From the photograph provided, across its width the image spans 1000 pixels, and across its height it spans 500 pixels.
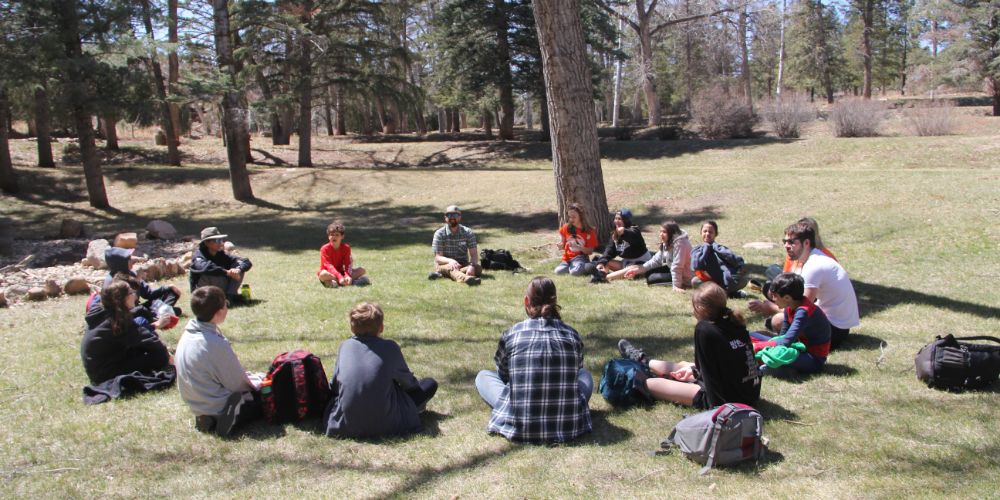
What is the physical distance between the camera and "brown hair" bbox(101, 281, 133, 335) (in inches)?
201

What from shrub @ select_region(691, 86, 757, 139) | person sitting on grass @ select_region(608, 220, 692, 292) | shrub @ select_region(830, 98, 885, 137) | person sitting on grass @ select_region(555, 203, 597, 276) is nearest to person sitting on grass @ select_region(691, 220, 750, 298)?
person sitting on grass @ select_region(608, 220, 692, 292)

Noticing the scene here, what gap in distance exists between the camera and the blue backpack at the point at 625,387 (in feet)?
16.2

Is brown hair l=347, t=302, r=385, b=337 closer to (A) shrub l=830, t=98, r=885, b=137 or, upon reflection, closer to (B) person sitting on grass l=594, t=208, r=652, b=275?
(B) person sitting on grass l=594, t=208, r=652, b=275

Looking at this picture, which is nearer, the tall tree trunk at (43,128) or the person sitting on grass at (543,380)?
the person sitting on grass at (543,380)

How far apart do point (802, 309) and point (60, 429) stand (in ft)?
18.7

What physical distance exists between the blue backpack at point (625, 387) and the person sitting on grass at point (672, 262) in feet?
12.4

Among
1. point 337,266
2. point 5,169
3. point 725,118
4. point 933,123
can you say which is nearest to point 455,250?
point 337,266

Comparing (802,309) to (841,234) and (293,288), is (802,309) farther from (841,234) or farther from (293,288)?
(841,234)

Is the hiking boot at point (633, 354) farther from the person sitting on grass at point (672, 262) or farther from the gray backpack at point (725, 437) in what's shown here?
the person sitting on grass at point (672, 262)

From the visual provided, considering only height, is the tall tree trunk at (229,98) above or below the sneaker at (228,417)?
above

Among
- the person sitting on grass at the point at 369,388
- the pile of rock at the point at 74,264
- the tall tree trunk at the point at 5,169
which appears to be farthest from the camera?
the tall tree trunk at the point at 5,169

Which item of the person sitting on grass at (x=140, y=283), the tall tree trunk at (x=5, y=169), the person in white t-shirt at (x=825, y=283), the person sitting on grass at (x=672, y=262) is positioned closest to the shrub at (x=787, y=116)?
the person sitting on grass at (x=672, y=262)

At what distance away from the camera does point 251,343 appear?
22.4 feet

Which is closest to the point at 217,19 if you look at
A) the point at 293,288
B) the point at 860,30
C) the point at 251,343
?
the point at 293,288
